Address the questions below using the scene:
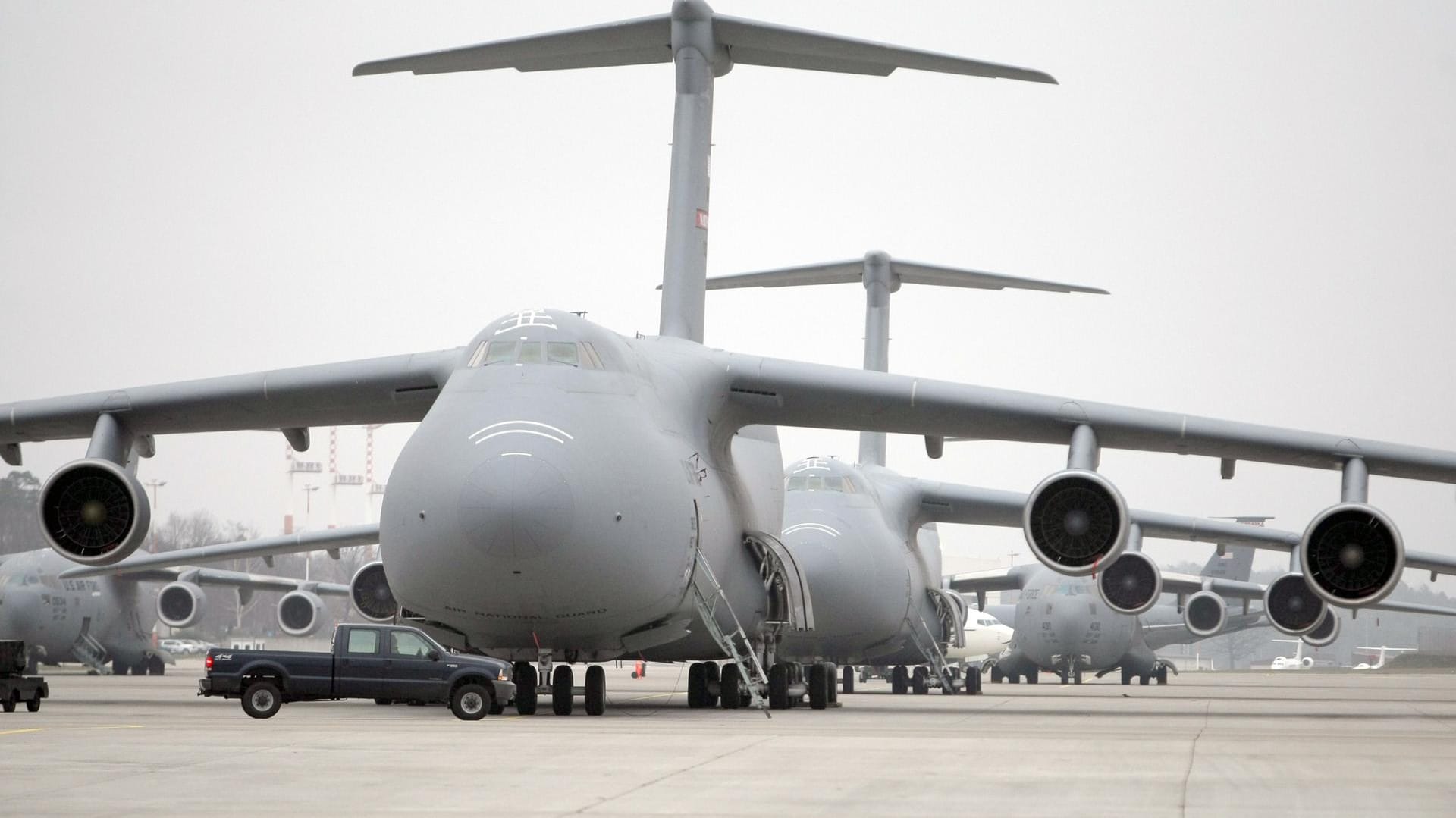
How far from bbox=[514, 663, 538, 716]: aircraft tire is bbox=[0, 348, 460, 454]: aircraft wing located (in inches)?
120

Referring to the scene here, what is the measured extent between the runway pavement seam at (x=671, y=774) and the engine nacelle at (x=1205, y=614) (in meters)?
21.0

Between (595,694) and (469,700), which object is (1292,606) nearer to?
(595,694)

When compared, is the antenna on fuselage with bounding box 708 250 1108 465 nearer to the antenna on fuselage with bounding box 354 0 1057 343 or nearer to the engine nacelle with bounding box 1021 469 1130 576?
the antenna on fuselage with bounding box 354 0 1057 343

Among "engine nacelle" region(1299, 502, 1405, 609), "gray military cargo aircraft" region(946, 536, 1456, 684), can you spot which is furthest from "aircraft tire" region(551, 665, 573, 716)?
"gray military cargo aircraft" region(946, 536, 1456, 684)

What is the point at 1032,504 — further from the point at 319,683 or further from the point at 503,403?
the point at 319,683

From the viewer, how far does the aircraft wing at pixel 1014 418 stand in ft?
55.2

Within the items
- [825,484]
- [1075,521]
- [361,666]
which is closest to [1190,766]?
[1075,521]

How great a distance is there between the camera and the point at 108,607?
3566 cm

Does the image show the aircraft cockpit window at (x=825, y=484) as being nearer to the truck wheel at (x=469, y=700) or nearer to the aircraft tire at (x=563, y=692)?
the aircraft tire at (x=563, y=692)

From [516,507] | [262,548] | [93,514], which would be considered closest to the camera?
[516,507]

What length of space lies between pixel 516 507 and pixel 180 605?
24.2 meters

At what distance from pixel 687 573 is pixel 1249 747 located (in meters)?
5.61

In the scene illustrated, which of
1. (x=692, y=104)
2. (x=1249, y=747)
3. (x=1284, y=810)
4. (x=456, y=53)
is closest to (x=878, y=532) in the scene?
(x=692, y=104)

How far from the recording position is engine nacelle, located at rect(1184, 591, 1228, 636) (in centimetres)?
3156
